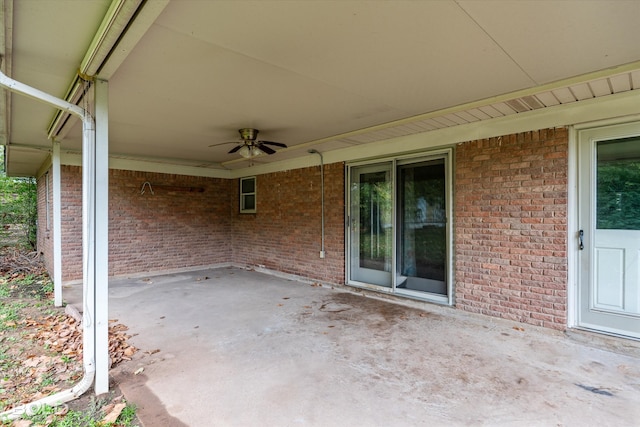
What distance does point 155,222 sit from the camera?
712 centimetres

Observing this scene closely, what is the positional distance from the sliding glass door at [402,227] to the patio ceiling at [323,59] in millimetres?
899

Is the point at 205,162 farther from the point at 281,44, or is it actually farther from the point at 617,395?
the point at 617,395

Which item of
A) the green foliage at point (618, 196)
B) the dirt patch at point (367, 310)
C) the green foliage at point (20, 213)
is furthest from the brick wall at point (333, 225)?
the green foliage at point (20, 213)

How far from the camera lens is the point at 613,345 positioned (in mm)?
3160

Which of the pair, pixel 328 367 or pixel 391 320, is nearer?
pixel 328 367

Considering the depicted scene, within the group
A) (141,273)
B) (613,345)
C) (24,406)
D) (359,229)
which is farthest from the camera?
(141,273)

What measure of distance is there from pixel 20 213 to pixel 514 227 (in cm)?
1282

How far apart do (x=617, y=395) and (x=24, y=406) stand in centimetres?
420

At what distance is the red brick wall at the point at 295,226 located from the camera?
5926 millimetres

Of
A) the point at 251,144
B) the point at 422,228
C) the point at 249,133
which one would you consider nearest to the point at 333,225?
the point at 422,228

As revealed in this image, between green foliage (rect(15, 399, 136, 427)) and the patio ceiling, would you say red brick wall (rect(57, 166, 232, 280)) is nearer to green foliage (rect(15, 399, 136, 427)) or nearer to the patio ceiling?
the patio ceiling

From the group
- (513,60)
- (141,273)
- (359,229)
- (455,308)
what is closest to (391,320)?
(455,308)

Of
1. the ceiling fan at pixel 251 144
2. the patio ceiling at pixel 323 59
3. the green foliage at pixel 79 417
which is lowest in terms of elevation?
the green foliage at pixel 79 417

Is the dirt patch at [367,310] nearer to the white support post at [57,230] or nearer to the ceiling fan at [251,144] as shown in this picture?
the ceiling fan at [251,144]
